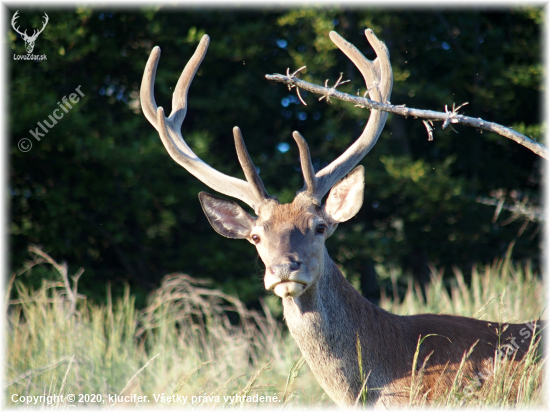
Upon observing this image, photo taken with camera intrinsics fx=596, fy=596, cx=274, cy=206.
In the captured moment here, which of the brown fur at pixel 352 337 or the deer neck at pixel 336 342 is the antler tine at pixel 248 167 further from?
the deer neck at pixel 336 342

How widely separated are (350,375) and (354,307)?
36cm

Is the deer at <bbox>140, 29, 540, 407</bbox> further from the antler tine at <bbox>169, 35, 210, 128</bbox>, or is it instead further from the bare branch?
the antler tine at <bbox>169, 35, 210, 128</bbox>

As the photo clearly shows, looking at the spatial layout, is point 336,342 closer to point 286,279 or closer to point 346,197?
point 286,279

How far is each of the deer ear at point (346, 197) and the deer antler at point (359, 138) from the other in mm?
65

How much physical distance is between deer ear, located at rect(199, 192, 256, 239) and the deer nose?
2.46 ft

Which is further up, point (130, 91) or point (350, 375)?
point (130, 91)

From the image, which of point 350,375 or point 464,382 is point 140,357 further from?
point 464,382

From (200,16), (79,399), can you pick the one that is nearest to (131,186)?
(200,16)

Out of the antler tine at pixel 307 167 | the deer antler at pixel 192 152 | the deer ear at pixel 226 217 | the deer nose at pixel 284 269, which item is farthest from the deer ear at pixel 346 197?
the deer nose at pixel 284 269

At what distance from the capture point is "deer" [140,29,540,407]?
3037 millimetres

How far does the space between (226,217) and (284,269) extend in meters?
0.88

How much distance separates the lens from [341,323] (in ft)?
10.3

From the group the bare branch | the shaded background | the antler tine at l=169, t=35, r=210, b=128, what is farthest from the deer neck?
the shaded background

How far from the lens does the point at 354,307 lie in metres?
3.25
